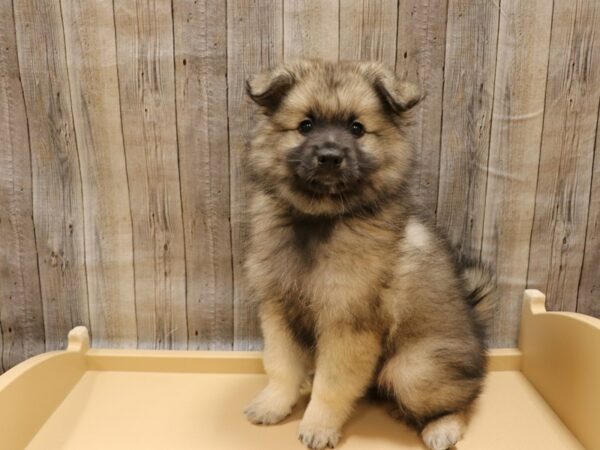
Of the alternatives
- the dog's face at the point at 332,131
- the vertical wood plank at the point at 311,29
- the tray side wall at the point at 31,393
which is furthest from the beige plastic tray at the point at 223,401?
the vertical wood plank at the point at 311,29

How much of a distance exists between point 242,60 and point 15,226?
1086 millimetres

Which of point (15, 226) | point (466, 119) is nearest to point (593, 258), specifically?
point (466, 119)

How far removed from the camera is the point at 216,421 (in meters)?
1.79

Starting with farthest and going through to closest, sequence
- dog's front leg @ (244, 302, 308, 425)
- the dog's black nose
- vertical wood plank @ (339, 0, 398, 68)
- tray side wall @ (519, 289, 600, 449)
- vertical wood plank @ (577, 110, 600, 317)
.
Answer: vertical wood plank @ (577, 110, 600, 317) → vertical wood plank @ (339, 0, 398, 68) → dog's front leg @ (244, 302, 308, 425) → tray side wall @ (519, 289, 600, 449) → the dog's black nose

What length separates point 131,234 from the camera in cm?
209

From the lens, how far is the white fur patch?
170 centimetres

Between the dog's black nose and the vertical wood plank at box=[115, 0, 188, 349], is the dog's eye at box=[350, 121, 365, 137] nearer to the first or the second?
the dog's black nose

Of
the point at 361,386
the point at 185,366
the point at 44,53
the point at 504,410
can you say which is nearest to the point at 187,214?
the point at 185,366

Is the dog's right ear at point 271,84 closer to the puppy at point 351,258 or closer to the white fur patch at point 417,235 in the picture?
the puppy at point 351,258

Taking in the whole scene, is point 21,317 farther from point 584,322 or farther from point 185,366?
point 584,322

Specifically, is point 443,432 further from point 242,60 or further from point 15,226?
point 15,226

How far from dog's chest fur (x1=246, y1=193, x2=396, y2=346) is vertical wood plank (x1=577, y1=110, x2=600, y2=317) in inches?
36.9

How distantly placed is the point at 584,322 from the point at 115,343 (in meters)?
1.74

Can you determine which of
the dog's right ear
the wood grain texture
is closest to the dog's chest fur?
the dog's right ear
